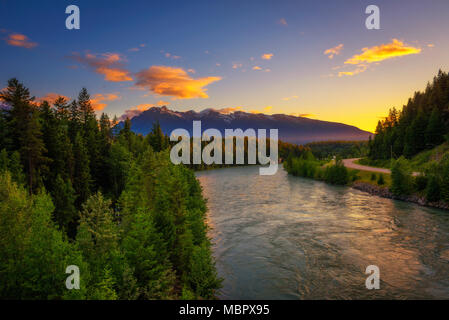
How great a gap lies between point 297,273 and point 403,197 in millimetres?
46532

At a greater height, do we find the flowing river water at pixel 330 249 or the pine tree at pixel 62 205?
the pine tree at pixel 62 205

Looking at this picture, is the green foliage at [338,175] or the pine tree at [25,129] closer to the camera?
the pine tree at [25,129]

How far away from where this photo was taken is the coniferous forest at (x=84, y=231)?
16.6 metres

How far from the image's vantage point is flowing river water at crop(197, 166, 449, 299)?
2505 centimetres

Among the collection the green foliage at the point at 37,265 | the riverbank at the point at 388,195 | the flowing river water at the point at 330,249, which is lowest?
the flowing river water at the point at 330,249

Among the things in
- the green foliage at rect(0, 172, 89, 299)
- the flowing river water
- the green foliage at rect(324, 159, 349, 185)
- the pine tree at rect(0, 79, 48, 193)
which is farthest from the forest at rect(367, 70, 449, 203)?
the pine tree at rect(0, 79, 48, 193)

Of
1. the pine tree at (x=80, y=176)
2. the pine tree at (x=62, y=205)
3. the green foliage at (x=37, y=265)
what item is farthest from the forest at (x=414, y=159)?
the pine tree at (x=80, y=176)

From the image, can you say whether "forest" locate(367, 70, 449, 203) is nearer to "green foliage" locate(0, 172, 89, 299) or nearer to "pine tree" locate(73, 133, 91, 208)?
"green foliage" locate(0, 172, 89, 299)

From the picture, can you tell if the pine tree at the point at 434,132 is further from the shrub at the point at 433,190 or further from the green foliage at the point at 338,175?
the shrub at the point at 433,190

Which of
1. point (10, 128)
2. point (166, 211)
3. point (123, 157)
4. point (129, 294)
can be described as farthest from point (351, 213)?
point (10, 128)

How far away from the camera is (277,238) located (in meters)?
40.2

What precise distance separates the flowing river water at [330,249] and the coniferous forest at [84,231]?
520 cm

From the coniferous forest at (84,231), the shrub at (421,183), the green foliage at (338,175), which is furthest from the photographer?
the green foliage at (338,175)

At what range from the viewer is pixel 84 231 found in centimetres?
2091
